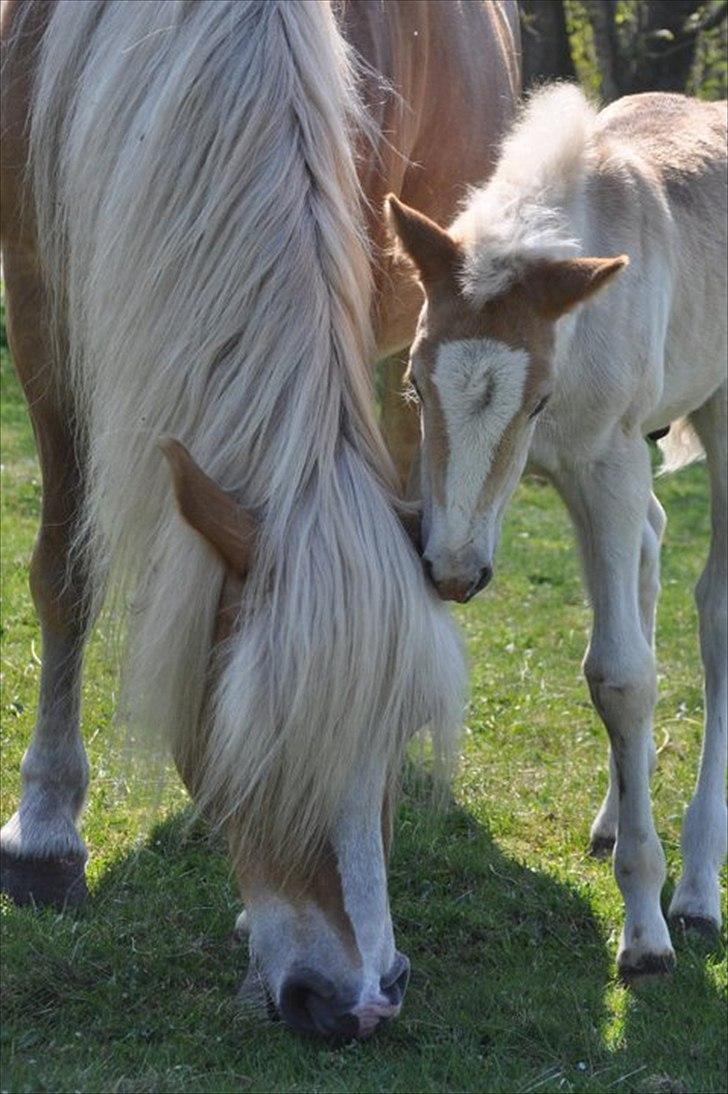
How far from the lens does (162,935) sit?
3.84 meters

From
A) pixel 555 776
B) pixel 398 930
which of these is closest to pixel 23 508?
pixel 555 776

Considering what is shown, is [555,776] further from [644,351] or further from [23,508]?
[23,508]

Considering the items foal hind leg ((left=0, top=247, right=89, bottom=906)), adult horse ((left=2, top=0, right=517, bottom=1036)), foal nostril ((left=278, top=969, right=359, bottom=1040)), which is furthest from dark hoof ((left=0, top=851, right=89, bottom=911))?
foal nostril ((left=278, top=969, right=359, bottom=1040))

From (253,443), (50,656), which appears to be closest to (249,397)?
(253,443)

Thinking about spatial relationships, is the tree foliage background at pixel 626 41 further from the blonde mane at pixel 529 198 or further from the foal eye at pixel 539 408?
the foal eye at pixel 539 408

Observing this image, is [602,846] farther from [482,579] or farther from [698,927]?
[482,579]

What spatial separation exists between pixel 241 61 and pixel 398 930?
2.00m

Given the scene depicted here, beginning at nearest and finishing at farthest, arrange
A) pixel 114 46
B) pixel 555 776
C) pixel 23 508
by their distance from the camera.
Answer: pixel 114 46
pixel 555 776
pixel 23 508

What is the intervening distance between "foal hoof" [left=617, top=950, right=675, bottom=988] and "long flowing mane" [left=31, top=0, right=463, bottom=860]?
1152 mm

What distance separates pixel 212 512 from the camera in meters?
2.89

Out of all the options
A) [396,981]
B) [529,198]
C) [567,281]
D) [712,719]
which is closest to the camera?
[396,981]

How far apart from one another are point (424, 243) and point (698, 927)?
190 cm

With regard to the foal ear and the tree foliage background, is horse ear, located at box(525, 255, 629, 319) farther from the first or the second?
the tree foliage background

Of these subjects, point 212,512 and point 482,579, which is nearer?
point 212,512
